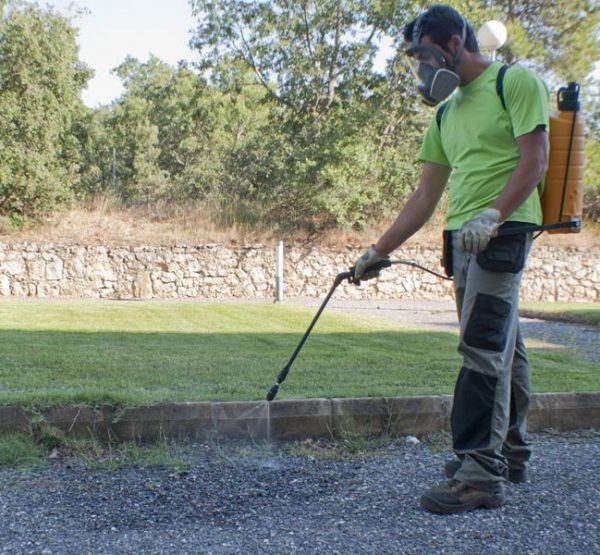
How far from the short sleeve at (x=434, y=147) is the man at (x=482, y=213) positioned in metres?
0.18

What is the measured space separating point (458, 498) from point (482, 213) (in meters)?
1.08

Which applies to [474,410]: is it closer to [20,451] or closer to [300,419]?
[300,419]

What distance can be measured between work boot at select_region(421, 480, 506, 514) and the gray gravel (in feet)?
0.13

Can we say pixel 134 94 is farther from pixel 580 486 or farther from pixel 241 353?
pixel 580 486

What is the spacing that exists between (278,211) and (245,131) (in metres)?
14.1

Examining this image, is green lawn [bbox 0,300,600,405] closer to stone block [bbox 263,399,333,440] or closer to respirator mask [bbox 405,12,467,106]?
stone block [bbox 263,399,333,440]

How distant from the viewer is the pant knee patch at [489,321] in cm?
281

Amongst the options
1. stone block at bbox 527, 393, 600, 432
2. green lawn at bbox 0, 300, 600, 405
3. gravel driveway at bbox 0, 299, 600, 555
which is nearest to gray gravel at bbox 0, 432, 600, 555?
gravel driveway at bbox 0, 299, 600, 555

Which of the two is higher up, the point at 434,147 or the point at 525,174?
the point at 434,147

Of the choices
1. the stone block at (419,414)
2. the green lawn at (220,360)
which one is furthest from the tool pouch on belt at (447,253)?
the green lawn at (220,360)

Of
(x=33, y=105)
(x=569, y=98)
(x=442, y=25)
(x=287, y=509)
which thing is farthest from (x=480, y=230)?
(x=33, y=105)

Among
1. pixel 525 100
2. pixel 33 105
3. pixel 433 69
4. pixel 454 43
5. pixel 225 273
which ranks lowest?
pixel 225 273

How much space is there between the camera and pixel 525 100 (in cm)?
272

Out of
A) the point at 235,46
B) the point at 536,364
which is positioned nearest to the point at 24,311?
the point at 536,364
